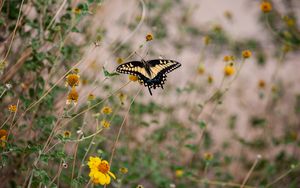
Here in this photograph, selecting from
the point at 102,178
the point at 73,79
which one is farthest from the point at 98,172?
the point at 73,79

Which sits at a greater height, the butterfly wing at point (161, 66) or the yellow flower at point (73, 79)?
the butterfly wing at point (161, 66)

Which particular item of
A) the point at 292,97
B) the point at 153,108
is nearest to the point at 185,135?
the point at 153,108

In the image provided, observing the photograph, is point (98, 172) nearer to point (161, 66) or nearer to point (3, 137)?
point (3, 137)

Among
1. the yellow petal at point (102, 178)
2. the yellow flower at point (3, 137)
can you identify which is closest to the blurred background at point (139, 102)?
the yellow flower at point (3, 137)

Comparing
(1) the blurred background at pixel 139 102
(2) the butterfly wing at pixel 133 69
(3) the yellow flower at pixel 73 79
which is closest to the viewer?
(3) the yellow flower at pixel 73 79

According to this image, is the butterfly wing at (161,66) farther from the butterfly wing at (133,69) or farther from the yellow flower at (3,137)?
the yellow flower at (3,137)

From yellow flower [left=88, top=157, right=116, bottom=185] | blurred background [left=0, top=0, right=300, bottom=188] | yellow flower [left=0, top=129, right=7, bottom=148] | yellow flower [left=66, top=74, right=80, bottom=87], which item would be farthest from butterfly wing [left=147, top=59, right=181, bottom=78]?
yellow flower [left=0, top=129, right=7, bottom=148]
